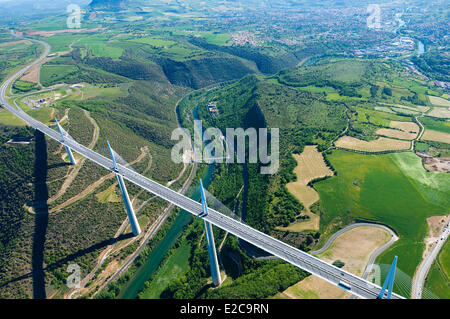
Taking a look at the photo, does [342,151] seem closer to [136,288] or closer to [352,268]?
[352,268]

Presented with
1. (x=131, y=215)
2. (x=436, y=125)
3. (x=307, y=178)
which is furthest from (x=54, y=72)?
(x=436, y=125)

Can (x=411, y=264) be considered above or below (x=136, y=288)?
above

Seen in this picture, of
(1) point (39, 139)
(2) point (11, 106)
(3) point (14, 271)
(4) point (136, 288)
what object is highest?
(2) point (11, 106)

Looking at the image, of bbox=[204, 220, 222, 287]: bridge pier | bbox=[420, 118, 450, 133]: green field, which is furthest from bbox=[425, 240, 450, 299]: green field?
bbox=[420, 118, 450, 133]: green field

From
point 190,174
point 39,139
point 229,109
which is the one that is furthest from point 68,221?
point 229,109

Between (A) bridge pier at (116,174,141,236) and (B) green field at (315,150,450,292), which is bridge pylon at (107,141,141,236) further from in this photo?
(B) green field at (315,150,450,292)
